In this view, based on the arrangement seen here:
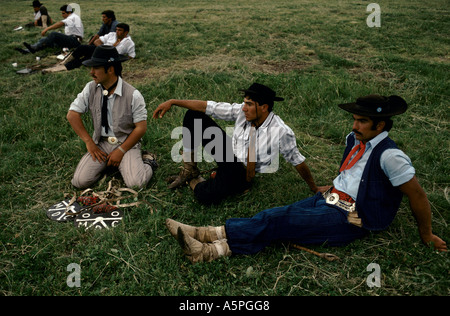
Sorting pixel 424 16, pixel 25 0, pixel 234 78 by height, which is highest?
pixel 25 0

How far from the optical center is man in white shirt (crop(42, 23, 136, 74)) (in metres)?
8.22

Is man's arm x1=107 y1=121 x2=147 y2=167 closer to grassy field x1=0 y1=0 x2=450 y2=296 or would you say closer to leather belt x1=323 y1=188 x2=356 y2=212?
grassy field x1=0 y1=0 x2=450 y2=296

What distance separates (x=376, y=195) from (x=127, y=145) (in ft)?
10.0

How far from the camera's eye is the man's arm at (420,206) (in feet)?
8.96

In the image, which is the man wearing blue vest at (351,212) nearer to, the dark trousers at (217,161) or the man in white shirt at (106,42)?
the dark trousers at (217,161)

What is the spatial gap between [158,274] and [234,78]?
5.31 metres

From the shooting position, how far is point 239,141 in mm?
3898

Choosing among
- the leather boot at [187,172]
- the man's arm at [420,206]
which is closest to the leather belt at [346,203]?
the man's arm at [420,206]

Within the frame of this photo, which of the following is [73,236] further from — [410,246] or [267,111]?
[410,246]

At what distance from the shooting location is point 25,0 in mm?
23188

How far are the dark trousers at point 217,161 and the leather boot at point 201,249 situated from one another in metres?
0.86

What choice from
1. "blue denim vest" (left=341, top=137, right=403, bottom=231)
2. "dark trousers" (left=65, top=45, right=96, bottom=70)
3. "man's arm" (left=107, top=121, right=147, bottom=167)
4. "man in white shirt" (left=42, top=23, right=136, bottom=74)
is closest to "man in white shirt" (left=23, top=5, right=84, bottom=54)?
"man in white shirt" (left=42, top=23, right=136, bottom=74)

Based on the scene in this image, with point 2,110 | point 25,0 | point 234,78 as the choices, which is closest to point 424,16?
point 234,78

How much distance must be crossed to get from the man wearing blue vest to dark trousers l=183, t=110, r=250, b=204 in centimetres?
75
